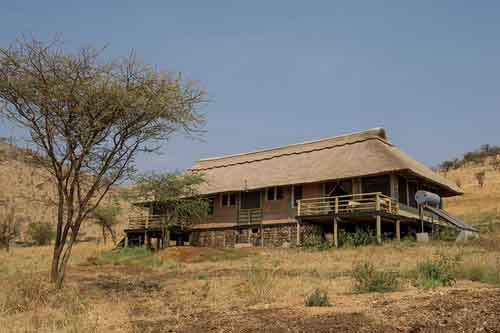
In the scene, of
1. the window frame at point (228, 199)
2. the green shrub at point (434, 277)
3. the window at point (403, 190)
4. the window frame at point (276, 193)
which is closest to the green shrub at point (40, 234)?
the window frame at point (228, 199)

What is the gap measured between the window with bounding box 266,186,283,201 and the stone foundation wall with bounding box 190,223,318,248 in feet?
5.27

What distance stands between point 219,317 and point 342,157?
68.8ft

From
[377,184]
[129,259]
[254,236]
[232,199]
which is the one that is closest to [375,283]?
[129,259]

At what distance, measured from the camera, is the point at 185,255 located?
81.1 ft

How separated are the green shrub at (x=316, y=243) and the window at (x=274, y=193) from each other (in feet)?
10.9

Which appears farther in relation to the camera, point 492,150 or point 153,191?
point 492,150

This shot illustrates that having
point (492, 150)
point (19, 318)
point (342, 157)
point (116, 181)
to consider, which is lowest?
point (19, 318)

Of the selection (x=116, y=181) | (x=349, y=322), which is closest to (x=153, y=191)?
(x=116, y=181)

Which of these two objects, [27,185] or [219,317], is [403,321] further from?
[27,185]

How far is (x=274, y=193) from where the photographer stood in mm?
29953

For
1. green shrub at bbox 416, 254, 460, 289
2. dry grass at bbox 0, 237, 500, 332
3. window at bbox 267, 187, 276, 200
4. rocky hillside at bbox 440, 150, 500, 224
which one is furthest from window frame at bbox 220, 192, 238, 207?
green shrub at bbox 416, 254, 460, 289

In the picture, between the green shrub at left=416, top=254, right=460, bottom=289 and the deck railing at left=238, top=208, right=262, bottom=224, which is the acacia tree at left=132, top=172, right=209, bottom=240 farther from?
the green shrub at left=416, top=254, right=460, bottom=289

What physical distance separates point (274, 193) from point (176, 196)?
587cm

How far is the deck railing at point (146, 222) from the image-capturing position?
33312 mm
